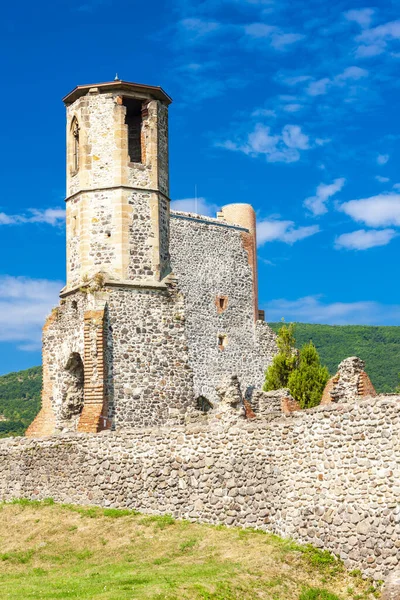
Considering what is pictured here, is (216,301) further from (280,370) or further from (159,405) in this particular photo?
(159,405)

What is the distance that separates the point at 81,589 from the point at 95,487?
6.55 metres

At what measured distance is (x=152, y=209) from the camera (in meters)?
25.9

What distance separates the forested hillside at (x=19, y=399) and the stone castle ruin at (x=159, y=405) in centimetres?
3217

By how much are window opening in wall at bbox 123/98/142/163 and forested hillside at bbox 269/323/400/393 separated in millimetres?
34360

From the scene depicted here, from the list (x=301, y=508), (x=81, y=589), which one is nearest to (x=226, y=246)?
(x=301, y=508)

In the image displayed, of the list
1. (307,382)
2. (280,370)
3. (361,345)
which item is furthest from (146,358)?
(361,345)

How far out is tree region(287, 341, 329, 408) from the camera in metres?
32.0

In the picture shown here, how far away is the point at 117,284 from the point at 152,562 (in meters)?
10.0

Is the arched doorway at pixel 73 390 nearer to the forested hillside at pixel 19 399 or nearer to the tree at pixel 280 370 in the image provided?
the tree at pixel 280 370

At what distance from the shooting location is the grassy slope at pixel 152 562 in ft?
46.8

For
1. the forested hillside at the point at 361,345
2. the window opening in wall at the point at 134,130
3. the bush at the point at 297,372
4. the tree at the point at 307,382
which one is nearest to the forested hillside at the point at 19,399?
the forested hillside at the point at 361,345

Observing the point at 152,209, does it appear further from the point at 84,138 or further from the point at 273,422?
the point at 273,422

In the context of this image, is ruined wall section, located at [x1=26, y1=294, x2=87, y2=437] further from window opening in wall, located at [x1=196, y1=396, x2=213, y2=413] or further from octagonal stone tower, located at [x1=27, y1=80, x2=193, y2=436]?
window opening in wall, located at [x1=196, y1=396, x2=213, y2=413]

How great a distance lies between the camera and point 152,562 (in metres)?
16.5
